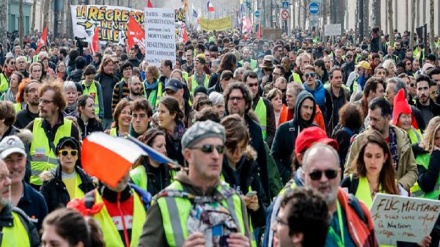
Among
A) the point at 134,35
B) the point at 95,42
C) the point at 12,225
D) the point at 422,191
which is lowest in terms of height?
the point at 422,191

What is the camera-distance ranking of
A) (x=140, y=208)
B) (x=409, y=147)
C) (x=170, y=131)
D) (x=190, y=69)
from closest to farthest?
(x=140, y=208) < (x=409, y=147) < (x=170, y=131) < (x=190, y=69)

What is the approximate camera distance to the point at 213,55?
2811cm

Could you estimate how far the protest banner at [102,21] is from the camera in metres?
33.7

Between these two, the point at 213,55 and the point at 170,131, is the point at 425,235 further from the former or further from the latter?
the point at 213,55

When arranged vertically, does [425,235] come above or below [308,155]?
A: below

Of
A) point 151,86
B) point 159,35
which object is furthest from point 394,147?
point 159,35

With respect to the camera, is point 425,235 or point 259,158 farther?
point 259,158

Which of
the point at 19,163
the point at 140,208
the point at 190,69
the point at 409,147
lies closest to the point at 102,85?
the point at 190,69

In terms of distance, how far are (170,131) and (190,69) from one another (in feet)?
49.3

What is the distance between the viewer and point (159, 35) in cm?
2267

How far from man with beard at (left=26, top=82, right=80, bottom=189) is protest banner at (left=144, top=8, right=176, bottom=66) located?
10775 mm

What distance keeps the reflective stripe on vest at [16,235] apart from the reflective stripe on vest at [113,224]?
0.49 meters

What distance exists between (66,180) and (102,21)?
24976 millimetres

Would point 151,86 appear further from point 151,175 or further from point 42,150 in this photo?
point 151,175
